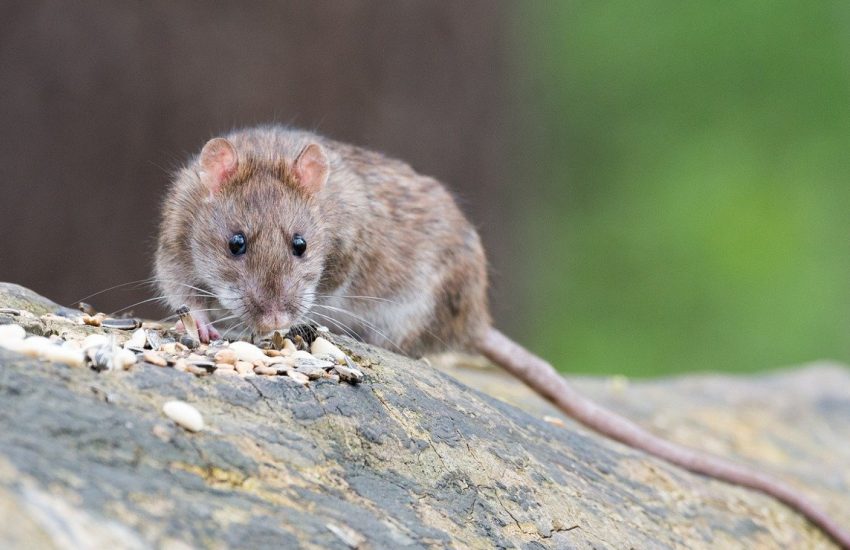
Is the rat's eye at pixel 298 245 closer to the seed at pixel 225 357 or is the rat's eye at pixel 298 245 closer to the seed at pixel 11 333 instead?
the seed at pixel 225 357

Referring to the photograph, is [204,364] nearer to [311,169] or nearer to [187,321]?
[187,321]

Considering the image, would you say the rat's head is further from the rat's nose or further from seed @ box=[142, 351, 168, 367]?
seed @ box=[142, 351, 168, 367]

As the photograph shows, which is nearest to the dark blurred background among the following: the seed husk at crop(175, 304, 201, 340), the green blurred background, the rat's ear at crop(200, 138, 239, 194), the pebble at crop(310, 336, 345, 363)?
the green blurred background

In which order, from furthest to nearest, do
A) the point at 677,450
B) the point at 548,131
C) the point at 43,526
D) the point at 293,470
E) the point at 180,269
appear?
the point at 548,131 < the point at 677,450 < the point at 180,269 < the point at 293,470 < the point at 43,526

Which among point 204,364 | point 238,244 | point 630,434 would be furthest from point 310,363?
point 630,434

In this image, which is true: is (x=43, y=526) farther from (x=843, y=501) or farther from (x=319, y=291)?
(x=843, y=501)

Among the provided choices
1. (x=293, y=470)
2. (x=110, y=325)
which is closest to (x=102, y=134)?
(x=110, y=325)

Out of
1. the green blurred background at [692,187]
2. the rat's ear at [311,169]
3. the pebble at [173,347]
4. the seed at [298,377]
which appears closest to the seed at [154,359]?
the pebble at [173,347]
